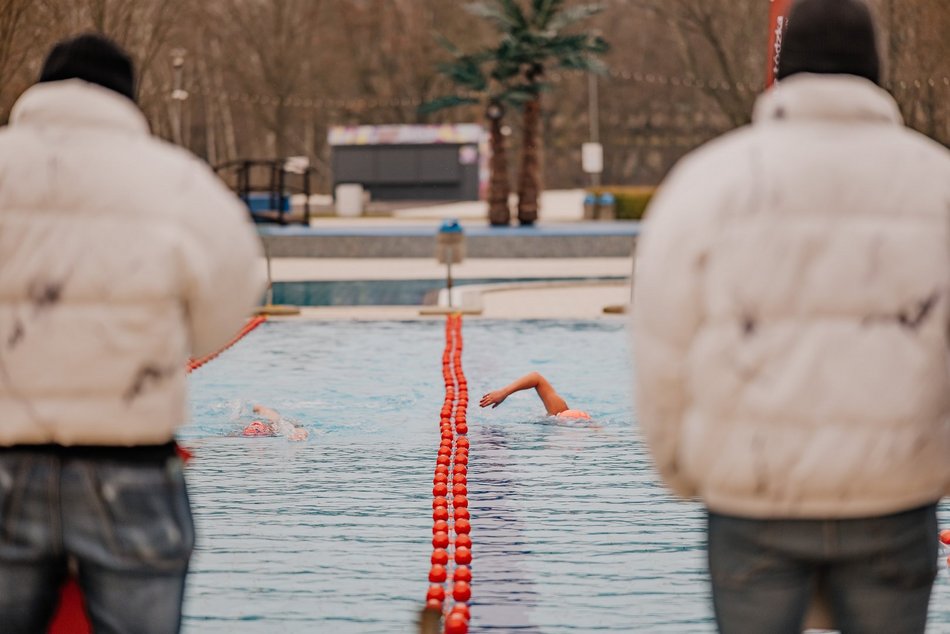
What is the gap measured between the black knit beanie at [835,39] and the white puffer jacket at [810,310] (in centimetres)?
7

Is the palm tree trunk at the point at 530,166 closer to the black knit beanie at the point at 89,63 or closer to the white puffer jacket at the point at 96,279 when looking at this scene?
the black knit beanie at the point at 89,63

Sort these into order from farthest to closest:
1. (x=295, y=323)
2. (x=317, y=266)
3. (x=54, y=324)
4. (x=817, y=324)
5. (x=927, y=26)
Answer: (x=927, y=26)
(x=317, y=266)
(x=295, y=323)
(x=54, y=324)
(x=817, y=324)

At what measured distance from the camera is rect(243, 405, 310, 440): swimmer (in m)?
8.95

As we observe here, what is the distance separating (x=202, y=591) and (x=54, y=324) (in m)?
2.60

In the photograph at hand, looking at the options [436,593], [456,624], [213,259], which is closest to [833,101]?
[213,259]

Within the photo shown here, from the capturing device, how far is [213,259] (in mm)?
2779

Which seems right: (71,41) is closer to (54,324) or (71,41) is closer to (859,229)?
(54,324)

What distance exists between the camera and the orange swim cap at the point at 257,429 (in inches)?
353

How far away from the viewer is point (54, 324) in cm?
273

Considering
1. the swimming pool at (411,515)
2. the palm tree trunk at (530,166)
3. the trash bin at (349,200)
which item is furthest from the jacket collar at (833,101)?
the trash bin at (349,200)

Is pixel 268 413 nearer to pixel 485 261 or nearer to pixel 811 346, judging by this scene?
pixel 811 346

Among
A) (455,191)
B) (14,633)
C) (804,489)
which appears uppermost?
(804,489)

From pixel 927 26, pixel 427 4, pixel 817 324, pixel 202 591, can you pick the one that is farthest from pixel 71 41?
pixel 427 4

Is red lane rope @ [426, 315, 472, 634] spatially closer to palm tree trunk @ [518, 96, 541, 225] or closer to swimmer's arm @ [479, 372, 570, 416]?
swimmer's arm @ [479, 372, 570, 416]
